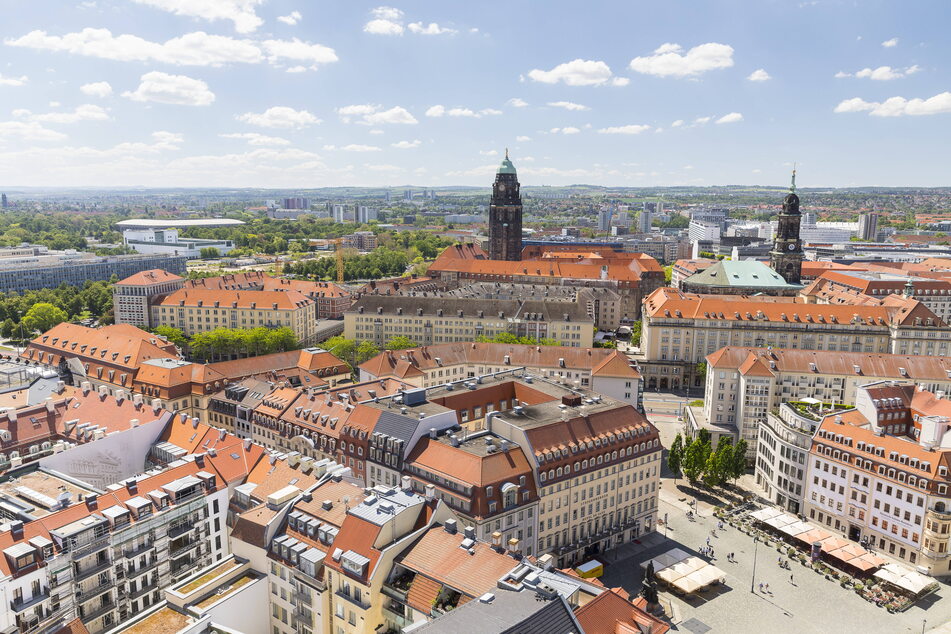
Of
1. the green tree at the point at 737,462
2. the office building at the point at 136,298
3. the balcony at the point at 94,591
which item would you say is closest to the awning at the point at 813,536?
the green tree at the point at 737,462

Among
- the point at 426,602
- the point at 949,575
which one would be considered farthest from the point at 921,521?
the point at 426,602

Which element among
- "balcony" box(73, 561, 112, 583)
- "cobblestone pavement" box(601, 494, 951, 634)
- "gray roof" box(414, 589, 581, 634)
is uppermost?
"gray roof" box(414, 589, 581, 634)

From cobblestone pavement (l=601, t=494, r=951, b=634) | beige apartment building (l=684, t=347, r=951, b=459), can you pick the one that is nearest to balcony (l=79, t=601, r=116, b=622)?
cobblestone pavement (l=601, t=494, r=951, b=634)

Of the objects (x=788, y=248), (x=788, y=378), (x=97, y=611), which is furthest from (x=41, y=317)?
(x=788, y=248)

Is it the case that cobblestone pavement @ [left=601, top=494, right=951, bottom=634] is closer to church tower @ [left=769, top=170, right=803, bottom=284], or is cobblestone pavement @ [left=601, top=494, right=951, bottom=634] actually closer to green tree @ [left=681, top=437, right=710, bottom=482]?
green tree @ [left=681, top=437, right=710, bottom=482]

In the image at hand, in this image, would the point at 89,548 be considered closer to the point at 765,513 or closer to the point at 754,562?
the point at 754,562

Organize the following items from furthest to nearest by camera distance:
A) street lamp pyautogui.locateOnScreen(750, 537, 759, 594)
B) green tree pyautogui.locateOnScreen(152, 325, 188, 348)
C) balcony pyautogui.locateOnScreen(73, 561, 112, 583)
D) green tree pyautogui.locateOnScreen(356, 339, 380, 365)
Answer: green tree pyautogui.locateOnScreen(152, 325, 188, 348)
green tree pyautogui.locateOnScreen(356, 339, 380, 365)
street lamp pyautogui.locateOnScreen(750, 537, 759, 594)
balcony pyautogui.locateOnScreen(73, 561, 112, 583)
